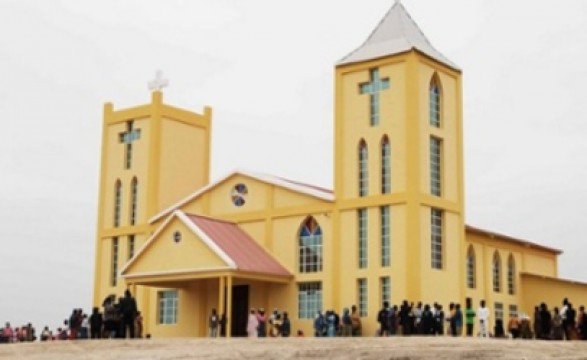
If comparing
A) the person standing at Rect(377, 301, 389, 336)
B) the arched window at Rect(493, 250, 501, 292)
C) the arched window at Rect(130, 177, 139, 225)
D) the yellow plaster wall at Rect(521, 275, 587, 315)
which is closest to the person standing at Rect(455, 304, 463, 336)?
the person standing at Rect(377, 301, 389, 336)

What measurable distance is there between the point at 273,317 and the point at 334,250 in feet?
10.6

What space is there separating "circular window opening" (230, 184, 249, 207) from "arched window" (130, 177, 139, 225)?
17.7ft

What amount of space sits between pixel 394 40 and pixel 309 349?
15.2 m

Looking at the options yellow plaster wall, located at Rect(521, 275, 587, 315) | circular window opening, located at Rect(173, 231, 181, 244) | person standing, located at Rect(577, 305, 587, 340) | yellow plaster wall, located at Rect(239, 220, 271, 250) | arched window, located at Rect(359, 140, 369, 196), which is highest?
arched window, located at Rect(359, 140, 369, 196)

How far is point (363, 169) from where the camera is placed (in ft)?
127

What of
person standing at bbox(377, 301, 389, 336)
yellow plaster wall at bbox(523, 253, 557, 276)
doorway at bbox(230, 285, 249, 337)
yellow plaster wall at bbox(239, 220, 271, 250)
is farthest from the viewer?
yellow plaster wall at bbox(523, 253, 557, 276)

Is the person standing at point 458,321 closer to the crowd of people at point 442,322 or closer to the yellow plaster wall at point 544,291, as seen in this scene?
the crowd of people at point 442,322

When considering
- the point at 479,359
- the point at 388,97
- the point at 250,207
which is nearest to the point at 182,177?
the point at 250,207

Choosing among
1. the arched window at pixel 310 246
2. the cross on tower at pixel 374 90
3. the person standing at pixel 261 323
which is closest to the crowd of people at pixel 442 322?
the person standing at pixel 261 323

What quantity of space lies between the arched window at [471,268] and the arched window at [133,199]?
Answer: 45.4 ft

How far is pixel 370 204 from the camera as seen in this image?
3791 centimetres

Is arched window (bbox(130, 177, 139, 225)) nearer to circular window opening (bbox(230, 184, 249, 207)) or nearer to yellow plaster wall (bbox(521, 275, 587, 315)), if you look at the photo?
circular window opening (bbox(230, 184, 249, 207))

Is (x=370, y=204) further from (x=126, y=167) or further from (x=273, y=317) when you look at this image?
(x=126, y=167)

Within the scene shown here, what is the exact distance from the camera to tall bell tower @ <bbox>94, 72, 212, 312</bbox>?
45000mm
